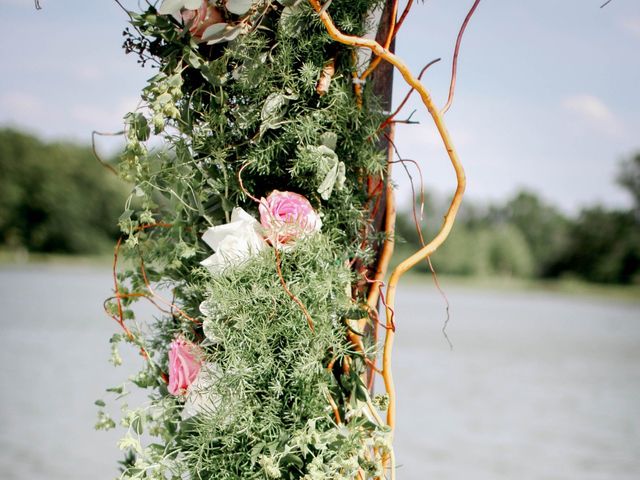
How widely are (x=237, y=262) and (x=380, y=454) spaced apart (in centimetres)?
43

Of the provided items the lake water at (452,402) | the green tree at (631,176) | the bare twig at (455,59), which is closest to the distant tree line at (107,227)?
the green tree at (631,176)

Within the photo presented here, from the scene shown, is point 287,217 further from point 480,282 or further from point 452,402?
point 480,282

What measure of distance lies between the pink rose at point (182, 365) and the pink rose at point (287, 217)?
263 millimetres

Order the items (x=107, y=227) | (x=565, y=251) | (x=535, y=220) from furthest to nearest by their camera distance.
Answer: (x=535, y=220)
(x=565, y=251)
(x=107, y=227)

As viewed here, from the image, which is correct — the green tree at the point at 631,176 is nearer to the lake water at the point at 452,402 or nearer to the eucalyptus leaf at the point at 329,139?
the lake water at the point at 452,402

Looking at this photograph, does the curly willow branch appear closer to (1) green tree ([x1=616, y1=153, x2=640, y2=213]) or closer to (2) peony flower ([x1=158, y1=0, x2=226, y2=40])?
(2) peony flower ([x1=158, y1=0, x2=226, y2=40])

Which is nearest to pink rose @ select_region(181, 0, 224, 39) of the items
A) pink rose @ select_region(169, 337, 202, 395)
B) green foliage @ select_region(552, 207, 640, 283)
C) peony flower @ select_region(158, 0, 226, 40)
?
peony flower @ select_region(158, 0, 226, 40)

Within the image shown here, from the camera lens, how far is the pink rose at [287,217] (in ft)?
3.84

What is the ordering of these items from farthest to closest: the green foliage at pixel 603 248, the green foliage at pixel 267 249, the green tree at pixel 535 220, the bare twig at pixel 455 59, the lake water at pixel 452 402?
the green tree at pixel 535 220 < the green foliage at pixel 603 248 < the lake water at pixel 452 402 < the bare twig at pixel 455 59 < the green foliage at pixel 267 249

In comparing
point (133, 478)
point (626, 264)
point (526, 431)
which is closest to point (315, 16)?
point (133, 478)

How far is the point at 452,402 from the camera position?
839 cm

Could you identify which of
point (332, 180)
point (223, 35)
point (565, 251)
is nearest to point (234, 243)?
point (332, 180)

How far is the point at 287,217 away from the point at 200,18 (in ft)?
1.31

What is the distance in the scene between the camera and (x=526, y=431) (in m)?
7.44
